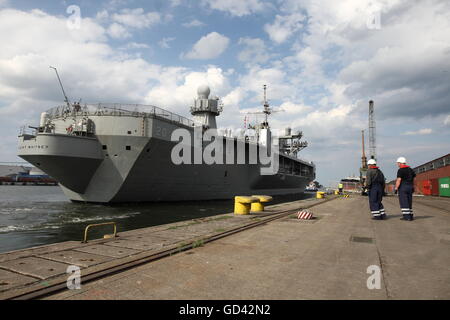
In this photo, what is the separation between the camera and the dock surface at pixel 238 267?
3.12 m

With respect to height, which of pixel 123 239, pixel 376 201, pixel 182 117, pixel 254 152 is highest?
pixel 182 117

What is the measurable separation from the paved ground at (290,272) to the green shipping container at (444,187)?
37386 millimetres

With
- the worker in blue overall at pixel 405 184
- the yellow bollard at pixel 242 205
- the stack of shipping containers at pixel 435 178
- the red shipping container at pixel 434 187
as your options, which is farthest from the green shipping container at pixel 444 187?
the yellow bollard at pixel 242 205

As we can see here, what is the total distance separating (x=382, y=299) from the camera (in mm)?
2914

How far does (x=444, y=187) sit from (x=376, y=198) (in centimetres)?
3572

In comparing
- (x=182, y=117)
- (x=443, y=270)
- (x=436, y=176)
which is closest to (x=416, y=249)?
(x=443, y=270)

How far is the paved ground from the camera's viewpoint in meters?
3.09

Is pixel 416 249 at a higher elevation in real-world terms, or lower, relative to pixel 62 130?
lower

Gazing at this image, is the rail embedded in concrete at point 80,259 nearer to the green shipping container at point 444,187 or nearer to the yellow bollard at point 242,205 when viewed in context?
the yellow bollard at point 242,205

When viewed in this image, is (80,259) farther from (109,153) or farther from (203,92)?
(203,92)

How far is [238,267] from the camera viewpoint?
4.11 m

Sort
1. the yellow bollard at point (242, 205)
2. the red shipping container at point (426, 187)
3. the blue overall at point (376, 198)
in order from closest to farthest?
the blue overall at point (376, 198)
the yellow bollard at point (242, 205)
the red shipping container at point (426, 187)
